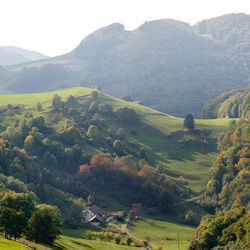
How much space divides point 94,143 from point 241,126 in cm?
6136

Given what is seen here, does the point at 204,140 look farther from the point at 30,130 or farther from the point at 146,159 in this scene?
the point at 30,130

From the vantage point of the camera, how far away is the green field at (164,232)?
8893cm

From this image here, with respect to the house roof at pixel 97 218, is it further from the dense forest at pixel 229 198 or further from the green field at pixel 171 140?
the green field at pixel 171 140

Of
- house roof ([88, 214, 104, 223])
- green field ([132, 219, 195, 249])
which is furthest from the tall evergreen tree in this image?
house roof ([88, 214, 104, 223])

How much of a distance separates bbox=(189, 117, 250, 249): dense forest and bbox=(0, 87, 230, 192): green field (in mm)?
7738

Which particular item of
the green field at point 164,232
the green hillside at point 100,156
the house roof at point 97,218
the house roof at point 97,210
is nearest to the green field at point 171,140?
the green hillside at point 100,156

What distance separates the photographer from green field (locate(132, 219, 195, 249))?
292ft

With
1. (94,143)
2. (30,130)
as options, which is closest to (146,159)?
(94,143)

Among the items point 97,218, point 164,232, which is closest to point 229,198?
point 164,232

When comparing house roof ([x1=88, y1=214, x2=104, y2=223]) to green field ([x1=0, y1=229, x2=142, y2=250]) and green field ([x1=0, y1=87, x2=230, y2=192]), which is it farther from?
green field ([x1=0, y1=87, x2=230, y2=192])

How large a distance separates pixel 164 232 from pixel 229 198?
96.5 feet

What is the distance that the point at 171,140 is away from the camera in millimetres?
175125

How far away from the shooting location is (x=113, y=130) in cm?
16600

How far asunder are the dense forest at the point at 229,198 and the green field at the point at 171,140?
774 cm
